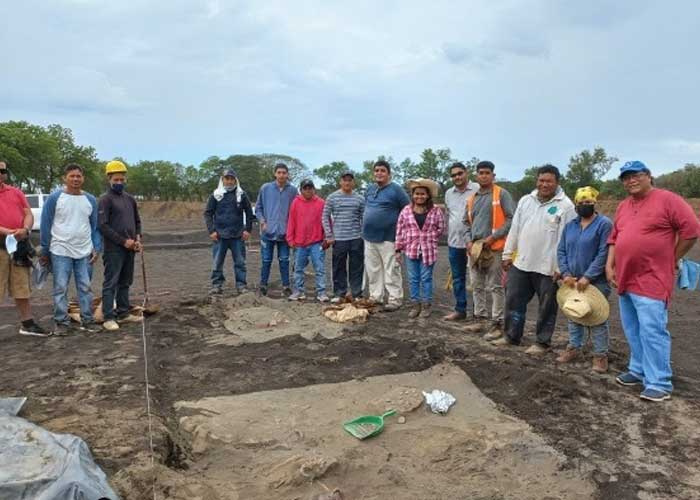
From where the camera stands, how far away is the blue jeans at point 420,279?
6727mm

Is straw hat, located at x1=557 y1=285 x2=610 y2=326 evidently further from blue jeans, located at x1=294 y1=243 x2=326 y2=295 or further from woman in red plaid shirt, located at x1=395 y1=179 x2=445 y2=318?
blue jeans, located at x1=294 y1=243 x2=326 y2=295

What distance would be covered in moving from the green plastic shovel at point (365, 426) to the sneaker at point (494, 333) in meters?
2.17

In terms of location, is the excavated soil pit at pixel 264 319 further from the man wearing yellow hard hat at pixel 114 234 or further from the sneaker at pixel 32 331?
the sneaker at pixel 32 331

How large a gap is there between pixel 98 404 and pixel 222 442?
3.72 feet

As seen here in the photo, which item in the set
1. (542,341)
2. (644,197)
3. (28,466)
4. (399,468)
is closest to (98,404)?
(28,466)

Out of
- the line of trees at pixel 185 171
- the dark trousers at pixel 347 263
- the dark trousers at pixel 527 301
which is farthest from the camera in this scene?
the line of trees at pixel 185 171

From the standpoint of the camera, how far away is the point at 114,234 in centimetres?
628

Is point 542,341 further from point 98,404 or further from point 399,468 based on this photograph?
point 98,404

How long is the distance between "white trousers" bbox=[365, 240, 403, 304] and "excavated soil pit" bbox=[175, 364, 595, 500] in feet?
8.84

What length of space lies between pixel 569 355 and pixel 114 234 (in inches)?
193

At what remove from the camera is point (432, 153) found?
158 ft

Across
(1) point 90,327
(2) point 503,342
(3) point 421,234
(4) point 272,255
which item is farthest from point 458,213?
(1) point 90,327

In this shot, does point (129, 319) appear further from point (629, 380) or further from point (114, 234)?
point (629, 380)

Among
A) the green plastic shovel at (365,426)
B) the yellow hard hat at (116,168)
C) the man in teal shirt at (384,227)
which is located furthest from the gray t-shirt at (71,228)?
the green plastic shovel at (365,426)
